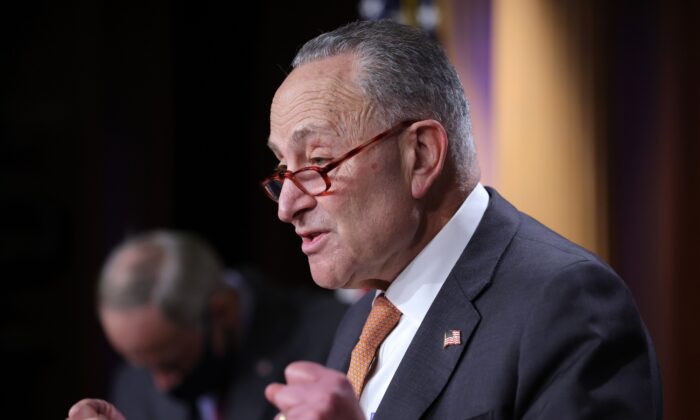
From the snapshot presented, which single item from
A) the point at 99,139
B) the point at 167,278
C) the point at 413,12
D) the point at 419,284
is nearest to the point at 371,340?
the point at 419,284

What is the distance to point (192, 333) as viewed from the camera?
3.06m

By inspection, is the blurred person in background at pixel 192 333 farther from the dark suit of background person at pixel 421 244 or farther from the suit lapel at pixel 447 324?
the suit lapel at pixel 447 324

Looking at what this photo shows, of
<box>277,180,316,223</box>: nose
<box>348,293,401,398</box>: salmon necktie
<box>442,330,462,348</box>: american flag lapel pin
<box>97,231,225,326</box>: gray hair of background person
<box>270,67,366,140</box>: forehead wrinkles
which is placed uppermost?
<box>270,67,366,140</box>: forehead wrinkles

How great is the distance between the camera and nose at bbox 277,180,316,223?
153cm

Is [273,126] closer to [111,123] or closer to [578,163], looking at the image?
[578,163]

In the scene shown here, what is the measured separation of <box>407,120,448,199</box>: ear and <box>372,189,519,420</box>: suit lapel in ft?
0.39

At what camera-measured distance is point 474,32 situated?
2.88 m

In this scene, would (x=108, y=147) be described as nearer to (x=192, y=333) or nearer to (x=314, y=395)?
Result: (x=192, y=333)

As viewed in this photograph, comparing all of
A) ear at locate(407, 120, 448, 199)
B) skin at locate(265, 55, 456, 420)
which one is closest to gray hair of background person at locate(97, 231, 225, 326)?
skin at locate(265, 55, 456, 420)

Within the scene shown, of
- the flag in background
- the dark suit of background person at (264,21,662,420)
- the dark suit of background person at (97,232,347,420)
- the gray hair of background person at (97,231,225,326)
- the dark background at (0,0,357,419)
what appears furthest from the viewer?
the dark background at (0,0,357,419)

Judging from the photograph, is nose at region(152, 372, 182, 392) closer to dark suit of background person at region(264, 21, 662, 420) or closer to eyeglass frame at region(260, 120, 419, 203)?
dark suit of background person at region(264, 21, 662, 420)

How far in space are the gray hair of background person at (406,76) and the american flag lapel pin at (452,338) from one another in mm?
287

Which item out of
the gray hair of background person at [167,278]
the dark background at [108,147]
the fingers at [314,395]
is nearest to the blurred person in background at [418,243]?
the fingers at [314,395]

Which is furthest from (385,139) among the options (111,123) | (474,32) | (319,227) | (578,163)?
(111,123)
